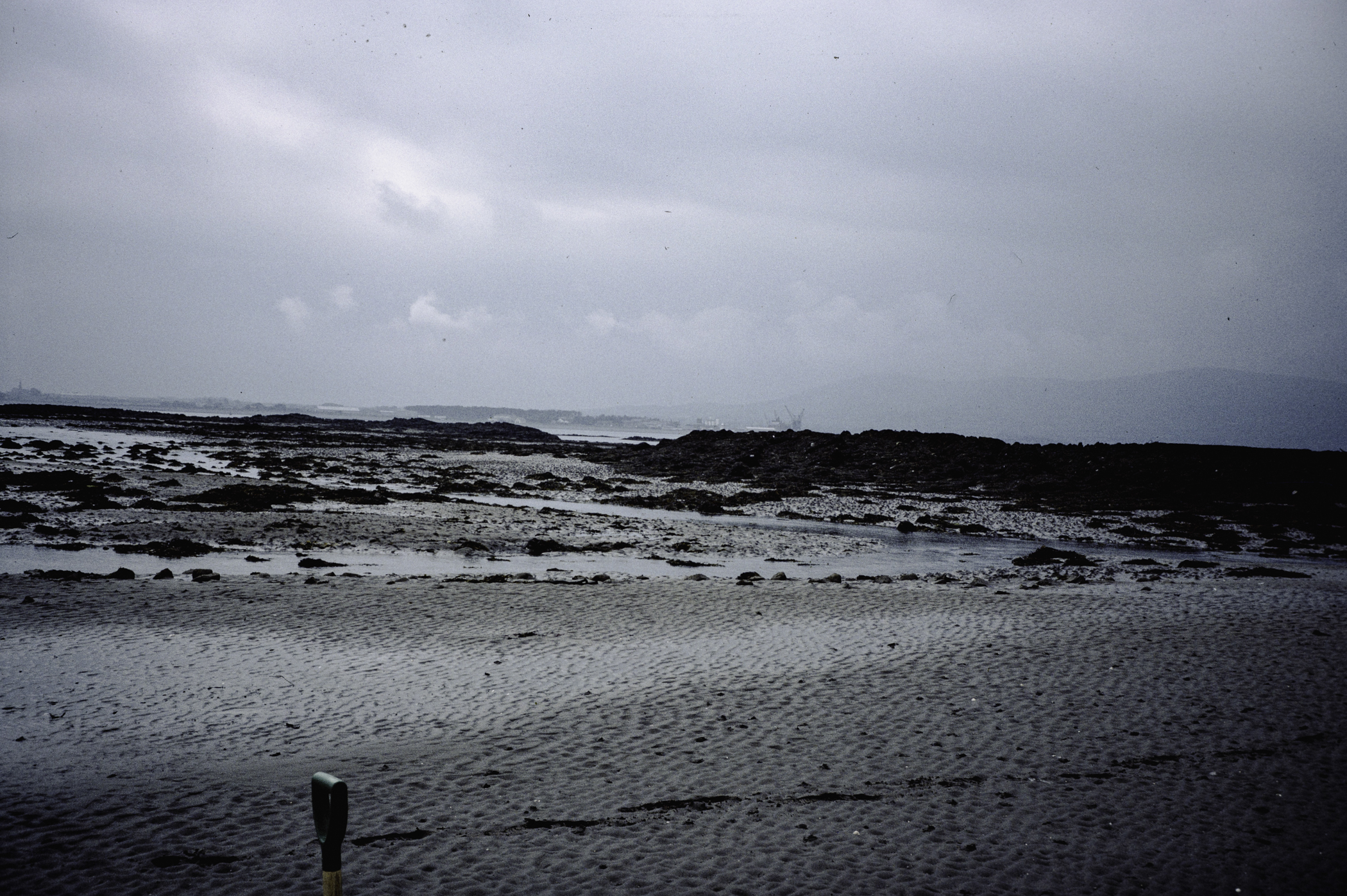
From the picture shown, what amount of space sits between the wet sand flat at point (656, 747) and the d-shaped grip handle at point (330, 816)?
116 inches

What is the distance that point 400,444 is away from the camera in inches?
2842

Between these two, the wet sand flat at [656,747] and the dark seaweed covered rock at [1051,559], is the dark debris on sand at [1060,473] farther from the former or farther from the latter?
the wet sand flat at [656,747]

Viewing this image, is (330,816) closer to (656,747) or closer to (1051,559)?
(656,747)

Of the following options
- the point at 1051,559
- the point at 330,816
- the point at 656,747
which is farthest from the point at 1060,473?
the point at 330,816

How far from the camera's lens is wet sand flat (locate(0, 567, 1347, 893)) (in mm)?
5922

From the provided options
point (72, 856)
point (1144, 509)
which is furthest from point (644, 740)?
point (1144, 509)

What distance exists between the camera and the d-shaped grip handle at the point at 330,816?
2877 mm

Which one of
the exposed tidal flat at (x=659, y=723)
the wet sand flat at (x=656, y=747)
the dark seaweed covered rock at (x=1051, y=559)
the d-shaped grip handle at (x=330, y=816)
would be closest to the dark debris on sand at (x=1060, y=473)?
the dark seaweed covered rock at (x=1051, y=559)

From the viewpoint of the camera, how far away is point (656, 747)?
817cm

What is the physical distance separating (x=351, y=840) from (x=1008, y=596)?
523 inches

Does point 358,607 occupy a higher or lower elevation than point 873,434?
lower

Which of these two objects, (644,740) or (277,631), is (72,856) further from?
(277,631)

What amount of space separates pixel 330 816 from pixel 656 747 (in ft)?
18.3

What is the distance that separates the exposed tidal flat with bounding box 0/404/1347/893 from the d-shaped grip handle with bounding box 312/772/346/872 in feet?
9.74
